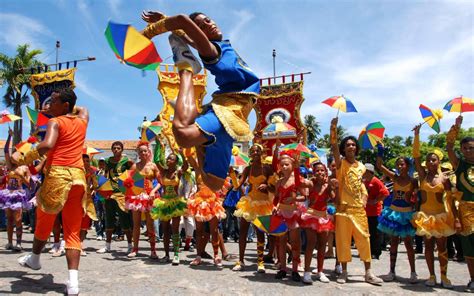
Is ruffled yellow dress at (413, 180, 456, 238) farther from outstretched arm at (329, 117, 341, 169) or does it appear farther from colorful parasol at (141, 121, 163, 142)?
colorful parasol at (141, 121, 163, 142)

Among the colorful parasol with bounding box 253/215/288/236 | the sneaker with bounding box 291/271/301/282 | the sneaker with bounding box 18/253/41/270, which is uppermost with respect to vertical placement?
the colorful parasol with bounding box 253/215/288/236

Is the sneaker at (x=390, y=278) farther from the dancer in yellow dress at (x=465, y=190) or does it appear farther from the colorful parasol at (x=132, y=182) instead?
the colorful parasol at (x=132, y=182)

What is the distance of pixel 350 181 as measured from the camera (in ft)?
20.6

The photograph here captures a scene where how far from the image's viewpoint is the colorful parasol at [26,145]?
6200 mm

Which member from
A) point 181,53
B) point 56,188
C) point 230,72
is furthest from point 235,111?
point 56,188

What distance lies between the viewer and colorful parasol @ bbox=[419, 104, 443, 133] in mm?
6730

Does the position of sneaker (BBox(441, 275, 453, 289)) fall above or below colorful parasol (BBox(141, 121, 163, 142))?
below

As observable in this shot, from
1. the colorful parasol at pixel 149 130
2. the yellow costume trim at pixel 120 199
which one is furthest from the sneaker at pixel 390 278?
the yellow costume trim at pixel 120 199

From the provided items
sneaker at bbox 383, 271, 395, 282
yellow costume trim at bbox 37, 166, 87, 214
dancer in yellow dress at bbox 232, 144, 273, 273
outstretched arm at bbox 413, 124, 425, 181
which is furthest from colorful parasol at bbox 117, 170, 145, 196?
outstretched arm at bbox 413, 124, 425, 181

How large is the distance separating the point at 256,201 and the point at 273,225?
0.64 metres

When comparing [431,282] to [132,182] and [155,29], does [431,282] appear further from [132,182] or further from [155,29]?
[132,182]

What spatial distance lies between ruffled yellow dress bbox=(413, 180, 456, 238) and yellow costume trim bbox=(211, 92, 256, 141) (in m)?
3.63

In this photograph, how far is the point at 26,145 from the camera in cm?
654

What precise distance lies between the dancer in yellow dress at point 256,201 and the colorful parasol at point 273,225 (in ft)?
0.85
